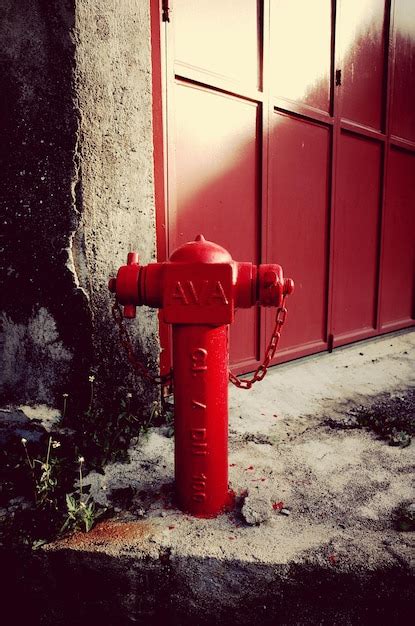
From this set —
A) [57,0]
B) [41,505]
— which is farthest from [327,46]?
[41,505]

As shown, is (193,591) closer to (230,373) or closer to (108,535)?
(108,535)

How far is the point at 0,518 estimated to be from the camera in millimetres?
1780

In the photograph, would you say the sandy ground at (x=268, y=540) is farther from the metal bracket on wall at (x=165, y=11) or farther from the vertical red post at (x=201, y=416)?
the metal bracket on wall at (x=165, y=11)

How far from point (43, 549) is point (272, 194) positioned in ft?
8.70

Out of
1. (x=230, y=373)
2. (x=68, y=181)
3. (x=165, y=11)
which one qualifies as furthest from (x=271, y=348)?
(x=165, y=11)

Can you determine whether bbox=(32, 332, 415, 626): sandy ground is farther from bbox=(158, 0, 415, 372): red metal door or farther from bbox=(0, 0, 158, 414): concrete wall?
bbox=(158, 0, 415, 372): red metal door

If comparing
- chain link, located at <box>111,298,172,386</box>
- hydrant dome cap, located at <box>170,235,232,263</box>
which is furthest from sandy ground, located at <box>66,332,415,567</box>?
hydrant dome cap, located at <box>170,235,232,263</box>

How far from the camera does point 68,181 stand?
2.17m

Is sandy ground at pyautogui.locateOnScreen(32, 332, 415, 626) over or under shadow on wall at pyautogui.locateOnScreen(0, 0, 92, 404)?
under

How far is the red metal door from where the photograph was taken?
283cm

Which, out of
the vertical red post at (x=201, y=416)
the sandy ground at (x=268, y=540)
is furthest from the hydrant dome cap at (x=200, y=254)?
the sandy ground at (x=268, y=540)

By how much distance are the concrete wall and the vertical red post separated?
725mm

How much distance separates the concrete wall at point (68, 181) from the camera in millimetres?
2121

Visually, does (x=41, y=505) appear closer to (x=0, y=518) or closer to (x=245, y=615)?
(x=0, y=518)
